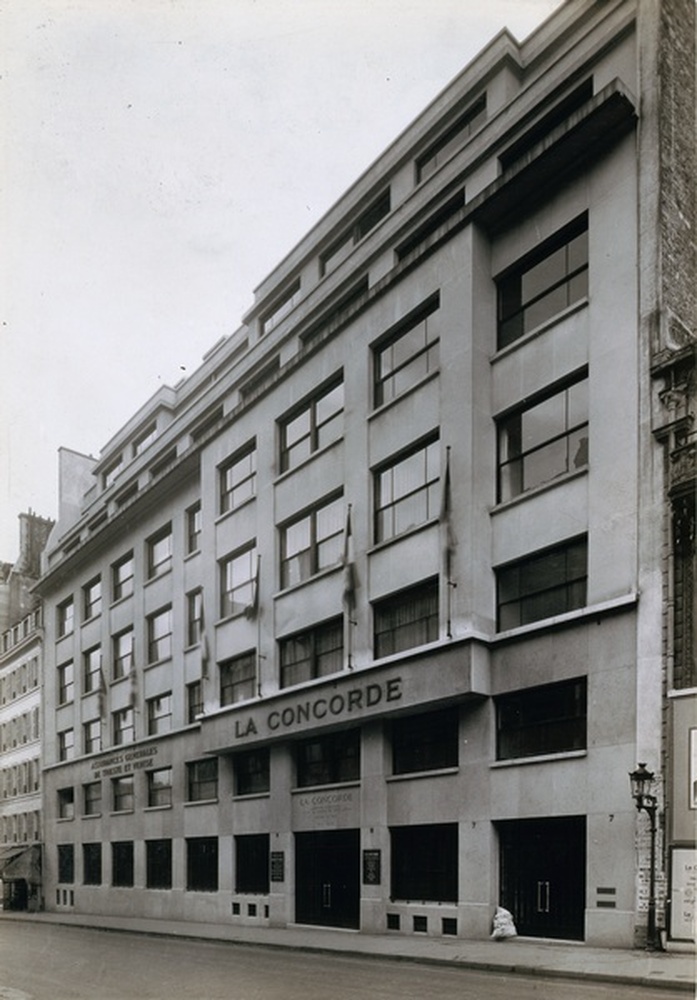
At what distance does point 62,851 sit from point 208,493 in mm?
22768

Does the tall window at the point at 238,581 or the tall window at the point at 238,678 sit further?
the tall window at the point at 238,581

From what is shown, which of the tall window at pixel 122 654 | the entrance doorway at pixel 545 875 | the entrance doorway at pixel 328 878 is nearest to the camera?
the entrance doorway at pixel 545 875

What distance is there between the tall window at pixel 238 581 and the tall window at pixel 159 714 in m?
6.66

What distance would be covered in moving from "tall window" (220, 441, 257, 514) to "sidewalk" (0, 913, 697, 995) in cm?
1389

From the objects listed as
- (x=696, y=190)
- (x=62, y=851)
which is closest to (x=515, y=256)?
(x=696, y=190)

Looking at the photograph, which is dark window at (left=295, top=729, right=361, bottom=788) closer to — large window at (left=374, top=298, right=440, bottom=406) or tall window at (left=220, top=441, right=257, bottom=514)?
tall window at (left=220, top=441, right=257, bottom=514)

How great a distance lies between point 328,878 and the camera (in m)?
27.4

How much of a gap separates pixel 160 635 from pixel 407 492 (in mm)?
18467

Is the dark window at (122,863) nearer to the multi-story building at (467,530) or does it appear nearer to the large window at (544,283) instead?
the multi-story building at (467,530)

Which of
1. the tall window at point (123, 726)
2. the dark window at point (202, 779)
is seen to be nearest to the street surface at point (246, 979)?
the dark window at point (202, 779)

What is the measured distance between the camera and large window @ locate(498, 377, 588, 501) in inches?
843

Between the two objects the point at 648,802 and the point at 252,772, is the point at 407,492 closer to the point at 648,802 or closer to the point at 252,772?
the point at 648,802

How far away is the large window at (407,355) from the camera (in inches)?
1009

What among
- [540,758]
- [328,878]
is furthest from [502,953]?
[328,878]
